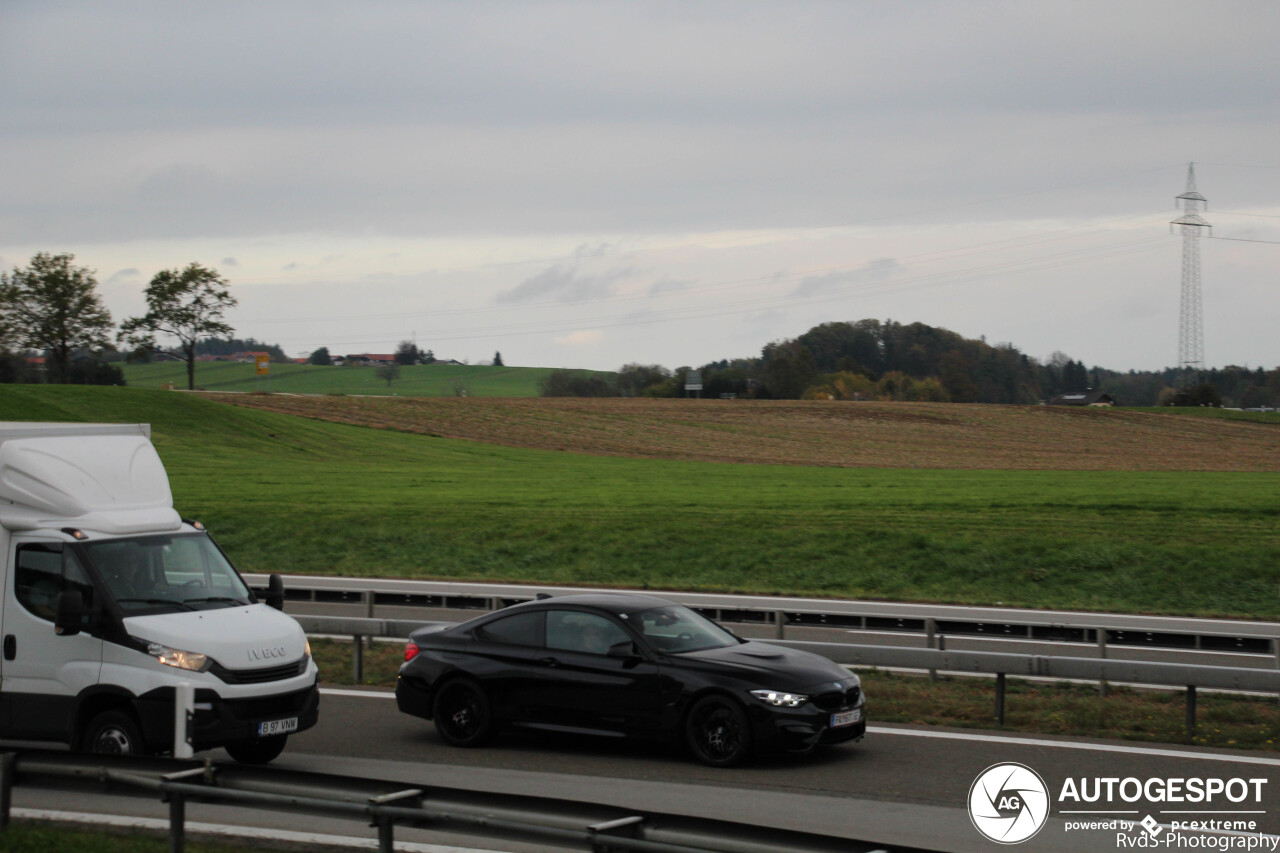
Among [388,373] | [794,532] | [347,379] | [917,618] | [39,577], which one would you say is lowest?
[917,618]

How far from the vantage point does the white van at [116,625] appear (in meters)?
9.27

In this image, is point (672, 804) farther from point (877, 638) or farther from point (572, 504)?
point (572, 504)

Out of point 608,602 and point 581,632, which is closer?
point 581,632

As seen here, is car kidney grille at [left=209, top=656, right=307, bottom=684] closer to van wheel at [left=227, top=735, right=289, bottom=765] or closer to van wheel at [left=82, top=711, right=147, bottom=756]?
van wheel at [left=227, top=735, right=289, bottom=765]

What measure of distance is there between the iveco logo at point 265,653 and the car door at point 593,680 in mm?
2250

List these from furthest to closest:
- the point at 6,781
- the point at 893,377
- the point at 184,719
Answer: the point at 893,377 < the point at 184,719 < the point at 6,781

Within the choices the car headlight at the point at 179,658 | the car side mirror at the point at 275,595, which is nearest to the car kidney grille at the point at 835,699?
the car side mirror at the point at 275,595

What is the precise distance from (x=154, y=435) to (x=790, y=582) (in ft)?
122

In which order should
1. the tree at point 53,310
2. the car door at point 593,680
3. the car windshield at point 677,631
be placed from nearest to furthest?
the car door at point 593,680 → the car windshield at point 677,631 → the tree at point 53,310

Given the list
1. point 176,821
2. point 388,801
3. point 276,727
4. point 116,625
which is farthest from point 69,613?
point 388,801

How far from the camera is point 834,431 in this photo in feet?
219

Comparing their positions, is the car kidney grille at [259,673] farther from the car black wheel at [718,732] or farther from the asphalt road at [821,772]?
the car black wheel at [718,732]

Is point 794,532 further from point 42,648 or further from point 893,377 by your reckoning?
point 893,377

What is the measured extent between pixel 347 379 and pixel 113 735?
130689 mm
